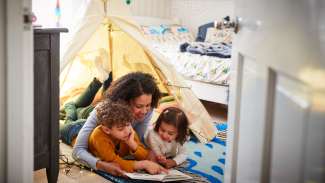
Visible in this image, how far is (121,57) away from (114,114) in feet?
2.42

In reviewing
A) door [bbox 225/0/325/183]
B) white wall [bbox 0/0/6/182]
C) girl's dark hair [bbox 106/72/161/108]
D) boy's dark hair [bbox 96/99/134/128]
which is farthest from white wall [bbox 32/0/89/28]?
door [bbox 225/0/325/183]

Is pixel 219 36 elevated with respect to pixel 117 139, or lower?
elevated

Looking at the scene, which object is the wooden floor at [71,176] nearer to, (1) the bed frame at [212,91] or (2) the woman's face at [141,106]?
(2) the woman's face at [141,106]

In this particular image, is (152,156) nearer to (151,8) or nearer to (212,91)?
(212,91)

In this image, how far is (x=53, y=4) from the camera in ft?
11.3

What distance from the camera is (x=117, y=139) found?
227cm

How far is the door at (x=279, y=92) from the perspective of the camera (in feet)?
1.90

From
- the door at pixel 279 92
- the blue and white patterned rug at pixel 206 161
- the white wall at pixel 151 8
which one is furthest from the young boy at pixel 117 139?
the white wall at pixel 151 8

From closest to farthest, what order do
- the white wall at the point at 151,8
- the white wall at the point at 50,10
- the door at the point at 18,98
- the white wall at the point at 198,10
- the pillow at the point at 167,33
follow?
1. the door at the point at 18,98
2. the white wall at the point at 50,10
3. the pillow at the point at 167,33
4. the white wall at the point at 198,10
5. the white wall at the point at 151,8

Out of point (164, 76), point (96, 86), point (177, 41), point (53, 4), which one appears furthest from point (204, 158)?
point (177, 41)

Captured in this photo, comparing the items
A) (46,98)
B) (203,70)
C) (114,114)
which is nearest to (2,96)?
(46,98)

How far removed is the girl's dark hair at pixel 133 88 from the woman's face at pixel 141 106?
25 mm

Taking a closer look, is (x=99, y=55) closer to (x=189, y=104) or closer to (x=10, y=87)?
(x=189, y=104)

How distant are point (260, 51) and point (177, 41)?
417cm
